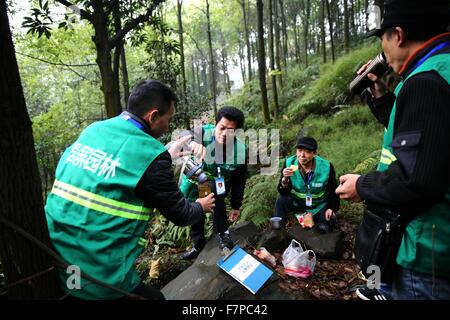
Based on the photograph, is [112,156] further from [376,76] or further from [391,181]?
[376,76]

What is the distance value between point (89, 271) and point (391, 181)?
1688 millimetres

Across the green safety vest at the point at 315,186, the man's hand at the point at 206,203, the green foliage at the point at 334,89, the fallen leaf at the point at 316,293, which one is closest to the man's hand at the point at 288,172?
the green safety vest at the point at 315,186

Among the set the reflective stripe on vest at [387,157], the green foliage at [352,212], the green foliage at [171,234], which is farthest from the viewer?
the green foliage at [171,234]

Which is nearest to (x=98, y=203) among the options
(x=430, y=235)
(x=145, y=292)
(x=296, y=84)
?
(x=145, y=292)

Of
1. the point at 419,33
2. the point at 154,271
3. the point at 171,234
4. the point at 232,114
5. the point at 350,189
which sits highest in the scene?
the point at 419,33

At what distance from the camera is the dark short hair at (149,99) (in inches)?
83.5

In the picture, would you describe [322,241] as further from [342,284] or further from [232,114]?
[232,114]

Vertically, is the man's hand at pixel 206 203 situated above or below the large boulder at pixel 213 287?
above

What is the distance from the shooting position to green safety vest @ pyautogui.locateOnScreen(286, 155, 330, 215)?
165 inches

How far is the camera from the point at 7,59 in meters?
1.27

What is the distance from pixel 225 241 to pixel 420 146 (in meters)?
3.00

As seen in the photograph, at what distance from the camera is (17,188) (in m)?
1.38

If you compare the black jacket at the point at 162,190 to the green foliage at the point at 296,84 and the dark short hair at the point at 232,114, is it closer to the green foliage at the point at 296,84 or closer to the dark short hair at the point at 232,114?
the dark short hair at the point at 232,114

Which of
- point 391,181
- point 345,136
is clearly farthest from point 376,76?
point 345,136
